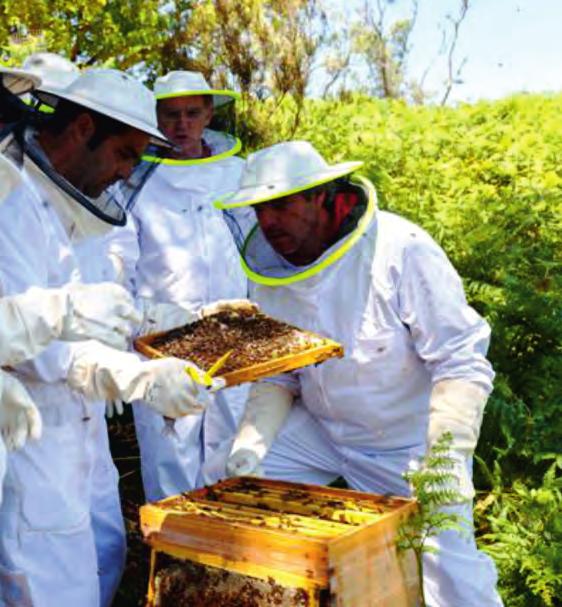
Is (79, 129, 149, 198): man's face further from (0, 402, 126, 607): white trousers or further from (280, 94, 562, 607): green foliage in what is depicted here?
(280, 94, 562, 607): green foliage

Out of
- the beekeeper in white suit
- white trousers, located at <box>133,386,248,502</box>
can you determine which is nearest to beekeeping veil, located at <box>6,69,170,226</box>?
the beekeeper in white suit

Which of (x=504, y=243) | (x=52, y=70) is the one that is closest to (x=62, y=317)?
(x=52, y=70)

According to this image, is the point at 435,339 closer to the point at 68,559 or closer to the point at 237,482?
the point at 237,482

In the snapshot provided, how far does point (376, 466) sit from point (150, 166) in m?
1.52

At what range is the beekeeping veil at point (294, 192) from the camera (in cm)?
308

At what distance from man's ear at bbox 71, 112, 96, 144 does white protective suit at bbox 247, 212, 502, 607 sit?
0.95 m

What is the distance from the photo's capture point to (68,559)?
2824 mm

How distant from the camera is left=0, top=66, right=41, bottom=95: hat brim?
105 inches

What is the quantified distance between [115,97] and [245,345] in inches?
38.4

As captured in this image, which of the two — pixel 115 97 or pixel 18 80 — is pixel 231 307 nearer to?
pixel 115 97

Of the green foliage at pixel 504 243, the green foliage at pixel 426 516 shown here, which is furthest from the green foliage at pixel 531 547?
the green foliage at pixel 426 516

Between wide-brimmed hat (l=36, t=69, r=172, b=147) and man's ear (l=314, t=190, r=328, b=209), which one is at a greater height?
wide-brimmed hat (l=36, t=69, r=172, b=147)

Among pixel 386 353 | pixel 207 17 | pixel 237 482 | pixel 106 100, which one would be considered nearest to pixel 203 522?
pixel 237 482

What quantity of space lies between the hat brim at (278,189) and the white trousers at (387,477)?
1025 millimetres
